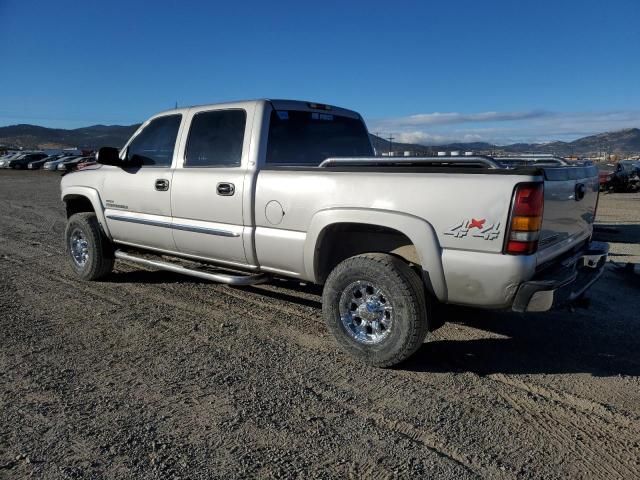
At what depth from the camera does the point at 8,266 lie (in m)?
7.16

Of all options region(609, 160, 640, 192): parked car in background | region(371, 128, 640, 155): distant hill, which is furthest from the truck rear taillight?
region(609, 160, 640, 192): parked car in background

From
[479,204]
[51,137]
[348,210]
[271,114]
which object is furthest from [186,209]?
[51,137]

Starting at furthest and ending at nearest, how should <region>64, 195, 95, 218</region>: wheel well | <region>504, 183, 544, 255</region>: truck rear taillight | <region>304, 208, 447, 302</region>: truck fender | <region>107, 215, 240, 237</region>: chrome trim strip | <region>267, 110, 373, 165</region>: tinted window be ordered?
<region>64, 195, 95, 218</region>: wheel well, <region>267, 110, 373, 165</region>: tinted window, <region>107, 215, 240, 237</region>: chrome trim strip, <region>304, 208, 447, 302</region>: truck fender, <region>504, 183, 544, 255</region>: truck rear taillight

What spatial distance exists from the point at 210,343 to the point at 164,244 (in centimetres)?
149

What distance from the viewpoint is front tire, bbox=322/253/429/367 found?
148 inches

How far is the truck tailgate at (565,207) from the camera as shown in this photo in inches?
139

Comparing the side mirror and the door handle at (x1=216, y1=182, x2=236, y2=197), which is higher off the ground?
the side mirror

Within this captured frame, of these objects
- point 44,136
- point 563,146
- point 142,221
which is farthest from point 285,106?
point 44,136

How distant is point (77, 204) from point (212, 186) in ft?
9.53

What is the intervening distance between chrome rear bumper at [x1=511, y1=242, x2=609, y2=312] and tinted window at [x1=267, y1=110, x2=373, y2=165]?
96.1 inches

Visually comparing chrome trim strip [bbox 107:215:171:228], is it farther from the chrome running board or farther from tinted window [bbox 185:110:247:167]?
tinted window [bbox 185:110:247:167]

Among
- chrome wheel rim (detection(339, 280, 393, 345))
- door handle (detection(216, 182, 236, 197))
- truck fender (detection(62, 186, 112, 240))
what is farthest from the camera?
truck fender (detection(62, 186, 112, 240))

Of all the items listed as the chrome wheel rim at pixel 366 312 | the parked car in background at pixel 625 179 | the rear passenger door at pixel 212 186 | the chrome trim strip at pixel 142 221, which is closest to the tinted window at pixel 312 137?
the rear passenger door at pixel 212 186

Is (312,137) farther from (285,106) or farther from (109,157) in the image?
(109,157)
